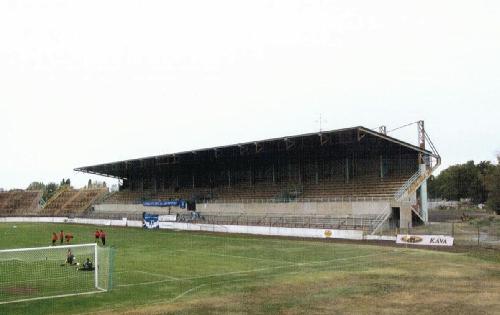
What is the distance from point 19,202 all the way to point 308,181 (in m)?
85.9

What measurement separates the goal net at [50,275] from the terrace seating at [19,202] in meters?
94.7

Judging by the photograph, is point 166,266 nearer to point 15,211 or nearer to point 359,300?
point 359,300

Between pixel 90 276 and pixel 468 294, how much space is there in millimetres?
17735

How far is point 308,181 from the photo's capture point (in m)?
69.4

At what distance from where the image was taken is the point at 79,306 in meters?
19.3

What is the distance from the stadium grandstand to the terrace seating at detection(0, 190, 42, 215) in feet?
146

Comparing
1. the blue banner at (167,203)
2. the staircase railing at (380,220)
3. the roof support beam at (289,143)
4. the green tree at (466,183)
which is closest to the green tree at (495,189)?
the staircase railing at (380,220)

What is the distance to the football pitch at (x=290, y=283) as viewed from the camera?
1864 cm

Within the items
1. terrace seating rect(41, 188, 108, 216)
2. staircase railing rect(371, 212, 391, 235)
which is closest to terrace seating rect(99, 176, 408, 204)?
staircase railing rect(371, 212, 391, 235)

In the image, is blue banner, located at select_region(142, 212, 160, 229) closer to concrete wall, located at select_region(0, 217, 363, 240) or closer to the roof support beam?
concrete wall, located at select_region(0, 217, 363, 240)

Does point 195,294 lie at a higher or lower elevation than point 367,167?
lower

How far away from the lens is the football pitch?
18641 mm

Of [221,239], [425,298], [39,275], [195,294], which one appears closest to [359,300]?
[425,298]

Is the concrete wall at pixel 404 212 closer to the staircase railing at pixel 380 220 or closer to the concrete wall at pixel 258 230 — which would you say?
the staircase railing at pixel 380 220
